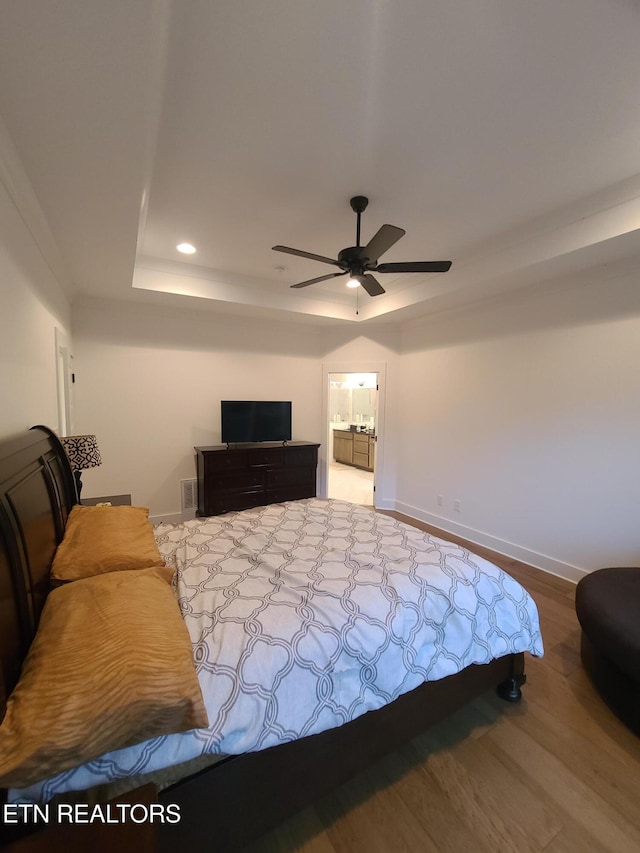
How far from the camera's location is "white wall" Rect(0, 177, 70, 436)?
5.01 feet

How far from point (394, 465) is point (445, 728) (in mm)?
3395

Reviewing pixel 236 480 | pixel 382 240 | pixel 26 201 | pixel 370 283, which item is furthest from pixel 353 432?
pixel 26 201

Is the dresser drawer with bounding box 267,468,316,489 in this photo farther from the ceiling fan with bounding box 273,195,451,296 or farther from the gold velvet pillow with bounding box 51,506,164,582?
the ceiling fan with bounding box 273,195,451,296

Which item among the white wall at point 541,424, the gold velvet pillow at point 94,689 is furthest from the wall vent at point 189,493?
the gold velvet pillow at point 94,689

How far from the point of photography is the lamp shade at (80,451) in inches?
95.2

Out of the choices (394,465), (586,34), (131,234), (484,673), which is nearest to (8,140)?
(131,234)

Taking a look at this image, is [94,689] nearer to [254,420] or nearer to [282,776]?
[282,776]

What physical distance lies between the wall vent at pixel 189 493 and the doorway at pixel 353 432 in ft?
9.05

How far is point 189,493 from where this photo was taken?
4285 mm

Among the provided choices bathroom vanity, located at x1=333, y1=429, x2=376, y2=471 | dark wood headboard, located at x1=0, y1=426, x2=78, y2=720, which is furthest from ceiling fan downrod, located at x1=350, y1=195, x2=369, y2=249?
bathroom vanity, located at x1=333, y1=429, x2=376, y2=471

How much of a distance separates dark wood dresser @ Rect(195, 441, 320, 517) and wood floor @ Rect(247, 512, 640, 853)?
9.60 ft

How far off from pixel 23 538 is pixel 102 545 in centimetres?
43

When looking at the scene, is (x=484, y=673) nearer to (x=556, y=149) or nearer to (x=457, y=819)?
(x=457, y=819)

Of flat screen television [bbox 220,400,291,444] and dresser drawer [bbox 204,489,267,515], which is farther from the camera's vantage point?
flat screen television [bbox 220,400,291,444]
